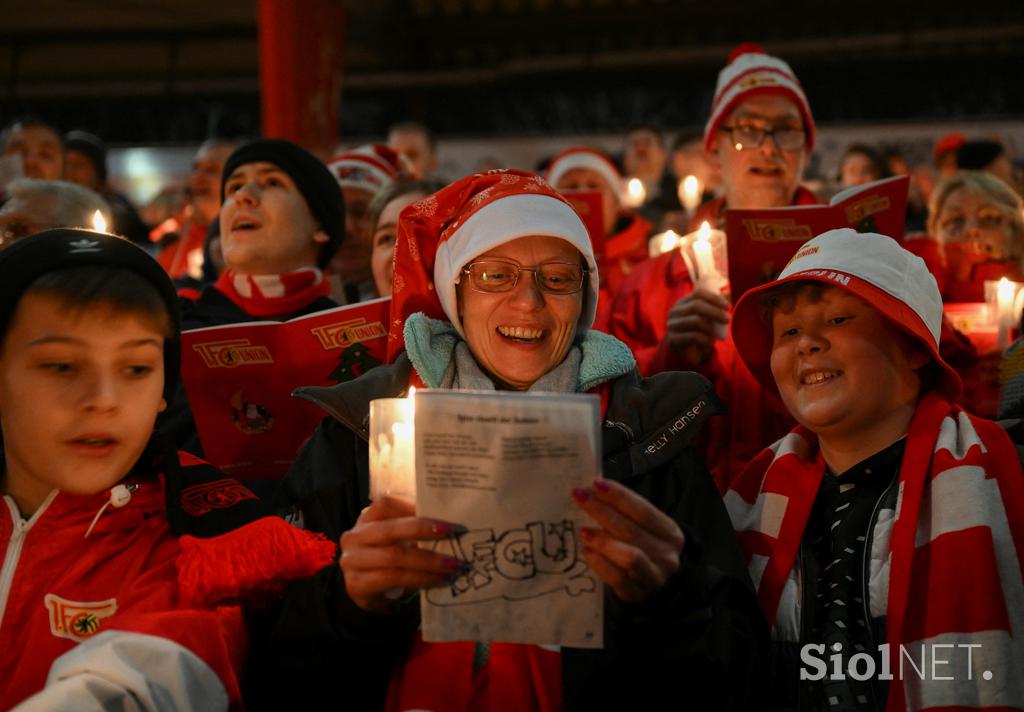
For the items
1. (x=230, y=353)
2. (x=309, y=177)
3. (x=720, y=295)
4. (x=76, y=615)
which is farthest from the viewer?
(x=309, y=177)

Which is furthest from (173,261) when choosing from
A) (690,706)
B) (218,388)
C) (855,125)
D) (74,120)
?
(74,120)

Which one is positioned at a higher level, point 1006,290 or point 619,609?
point 1006,290

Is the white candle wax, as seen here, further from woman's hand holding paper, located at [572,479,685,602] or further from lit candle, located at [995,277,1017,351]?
woman's hand holding paper, located at [572,479,685,602]

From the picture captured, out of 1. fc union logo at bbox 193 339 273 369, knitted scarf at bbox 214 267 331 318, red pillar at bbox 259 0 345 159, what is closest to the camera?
1. fc union logo at bbox 193 339 273 369

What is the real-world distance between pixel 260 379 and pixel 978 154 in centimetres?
526

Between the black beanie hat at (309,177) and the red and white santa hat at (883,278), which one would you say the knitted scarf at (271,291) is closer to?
the black beanie hat at (309,177)

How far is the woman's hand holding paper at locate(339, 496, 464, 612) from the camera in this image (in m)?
1.68

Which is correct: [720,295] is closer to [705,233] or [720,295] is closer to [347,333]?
[705,233]

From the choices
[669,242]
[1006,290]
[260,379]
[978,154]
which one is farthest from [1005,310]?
[978,154]

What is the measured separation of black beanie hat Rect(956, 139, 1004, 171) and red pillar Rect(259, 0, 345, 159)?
470 cm

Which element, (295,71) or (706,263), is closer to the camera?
(706,263)

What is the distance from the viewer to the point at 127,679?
1.73 metres

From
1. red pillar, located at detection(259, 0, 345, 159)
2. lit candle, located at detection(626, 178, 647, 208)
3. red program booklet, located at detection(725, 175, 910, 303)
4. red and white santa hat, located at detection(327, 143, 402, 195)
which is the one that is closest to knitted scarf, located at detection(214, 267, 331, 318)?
red and white santa hat, located at detection(327, 143, 402, 195)

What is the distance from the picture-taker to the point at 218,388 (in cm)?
294
